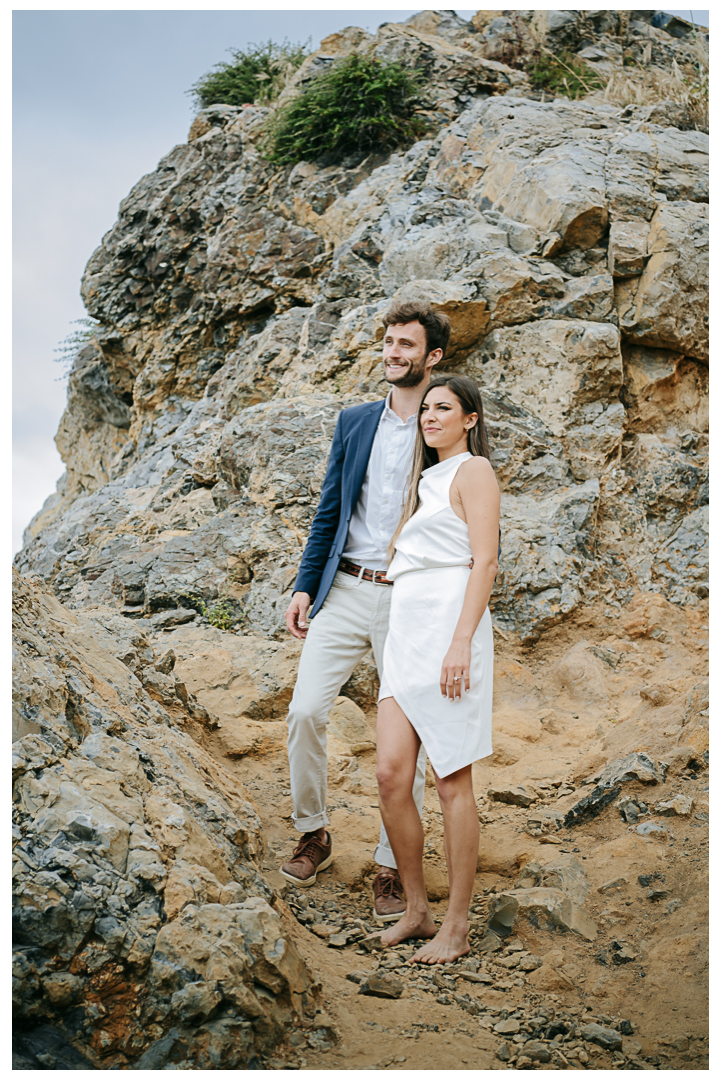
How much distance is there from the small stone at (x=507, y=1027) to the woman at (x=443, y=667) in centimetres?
37

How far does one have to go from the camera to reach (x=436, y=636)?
2.88 metres

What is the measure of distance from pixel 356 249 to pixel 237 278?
1.50 m

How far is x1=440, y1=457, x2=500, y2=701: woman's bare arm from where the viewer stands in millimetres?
2771

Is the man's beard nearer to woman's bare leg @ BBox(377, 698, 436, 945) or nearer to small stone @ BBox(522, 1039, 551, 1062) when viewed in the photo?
woman's bare leg @ BBox(377, 698, 436, 945)

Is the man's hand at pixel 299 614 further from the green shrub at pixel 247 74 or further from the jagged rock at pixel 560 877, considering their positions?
the green shrub at pixel 247 74

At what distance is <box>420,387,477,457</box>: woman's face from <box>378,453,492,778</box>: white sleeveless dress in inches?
3.2

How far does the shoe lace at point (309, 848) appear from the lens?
11.0 ft

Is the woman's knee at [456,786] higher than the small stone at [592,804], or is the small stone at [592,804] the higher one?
the woman's knee at [456,786]

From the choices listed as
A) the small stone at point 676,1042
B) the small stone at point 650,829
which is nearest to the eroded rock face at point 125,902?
the small stone at point 676,1042

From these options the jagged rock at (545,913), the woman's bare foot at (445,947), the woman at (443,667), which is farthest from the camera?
the jagged rock at (545,913)

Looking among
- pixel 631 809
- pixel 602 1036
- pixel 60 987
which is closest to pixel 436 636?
pixel 602 1036

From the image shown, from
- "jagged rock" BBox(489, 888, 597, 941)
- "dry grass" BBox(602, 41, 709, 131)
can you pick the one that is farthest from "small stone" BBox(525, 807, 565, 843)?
"dry grass" BBox(602, 41, 709, 131)

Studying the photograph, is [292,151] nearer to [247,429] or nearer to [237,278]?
[237,278]

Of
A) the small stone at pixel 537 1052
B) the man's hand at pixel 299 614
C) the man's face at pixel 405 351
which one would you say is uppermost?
the man's face at pixel 405 351
